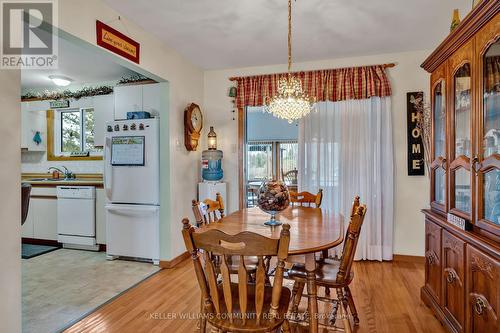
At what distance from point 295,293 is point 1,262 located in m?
1.88

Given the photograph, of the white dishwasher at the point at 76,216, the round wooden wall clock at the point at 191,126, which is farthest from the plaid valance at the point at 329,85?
the white dishwasher at the point at 76,216

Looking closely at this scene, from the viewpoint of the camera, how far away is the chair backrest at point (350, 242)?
68.1 inches

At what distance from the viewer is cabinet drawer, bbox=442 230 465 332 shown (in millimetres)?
1819

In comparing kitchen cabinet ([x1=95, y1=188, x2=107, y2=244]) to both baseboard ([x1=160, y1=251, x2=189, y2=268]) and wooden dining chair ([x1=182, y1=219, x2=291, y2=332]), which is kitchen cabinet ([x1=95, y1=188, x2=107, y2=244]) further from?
wooden dining chair ([x1=182, y1=219, x2=291, y2=332])

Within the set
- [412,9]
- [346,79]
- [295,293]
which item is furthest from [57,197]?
[412,9]

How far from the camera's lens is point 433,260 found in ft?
7.65

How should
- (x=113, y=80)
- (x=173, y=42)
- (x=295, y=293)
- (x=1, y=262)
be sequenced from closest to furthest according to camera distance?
(x=1, y=262), (x=295, y=293), (x=173, y=42), (x=113, y=80)

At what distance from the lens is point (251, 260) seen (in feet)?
7.53

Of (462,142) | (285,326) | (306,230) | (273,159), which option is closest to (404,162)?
(462,142)

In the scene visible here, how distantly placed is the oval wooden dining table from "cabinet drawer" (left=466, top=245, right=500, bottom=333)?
0.72m

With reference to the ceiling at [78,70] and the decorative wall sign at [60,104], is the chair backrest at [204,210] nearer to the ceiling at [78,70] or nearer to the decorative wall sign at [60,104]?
the ceiling at [78,70]

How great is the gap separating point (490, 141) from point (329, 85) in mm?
2411

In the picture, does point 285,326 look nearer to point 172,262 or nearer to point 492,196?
point 492,196

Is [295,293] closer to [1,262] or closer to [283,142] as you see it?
[1,262]
